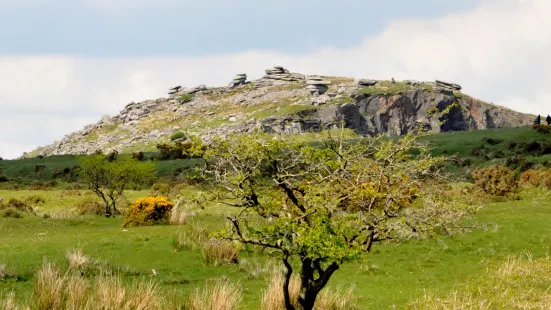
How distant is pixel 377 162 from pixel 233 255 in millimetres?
11203

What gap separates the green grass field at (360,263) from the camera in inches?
755

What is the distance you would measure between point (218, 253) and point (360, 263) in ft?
18.6

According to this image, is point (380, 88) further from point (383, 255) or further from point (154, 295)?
point (154, 295)

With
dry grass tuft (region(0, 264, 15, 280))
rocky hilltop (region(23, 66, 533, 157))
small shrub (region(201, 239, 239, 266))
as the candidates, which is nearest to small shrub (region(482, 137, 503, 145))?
rocky hilltop (region(23, 66, 533, 157))

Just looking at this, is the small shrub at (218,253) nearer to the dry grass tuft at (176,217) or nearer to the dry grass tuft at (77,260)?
the dry grass tuft at (77,260)

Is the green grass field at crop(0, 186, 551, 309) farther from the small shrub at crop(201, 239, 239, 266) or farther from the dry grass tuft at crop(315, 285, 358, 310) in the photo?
the dry grass tuft at crop(315, 285, 358, 310)

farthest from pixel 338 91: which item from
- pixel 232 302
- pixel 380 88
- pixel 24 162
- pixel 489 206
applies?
pixel 232 302

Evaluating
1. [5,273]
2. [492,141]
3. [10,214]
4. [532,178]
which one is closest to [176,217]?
[10,214]

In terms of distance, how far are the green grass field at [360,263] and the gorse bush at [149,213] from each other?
242 centimetres

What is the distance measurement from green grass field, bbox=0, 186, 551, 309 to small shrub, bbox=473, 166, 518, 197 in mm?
11617

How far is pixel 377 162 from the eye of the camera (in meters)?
13.5

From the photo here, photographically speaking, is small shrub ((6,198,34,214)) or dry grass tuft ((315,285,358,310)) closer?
dry grass tuft ((315,285,358,310))

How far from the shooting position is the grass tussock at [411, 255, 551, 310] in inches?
609

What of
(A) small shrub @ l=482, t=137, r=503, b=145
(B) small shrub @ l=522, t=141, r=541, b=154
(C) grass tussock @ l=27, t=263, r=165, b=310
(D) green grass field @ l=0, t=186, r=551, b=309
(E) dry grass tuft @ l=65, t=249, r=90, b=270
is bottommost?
(D) green grass field @ l=0, t=186, r=551, b=309
